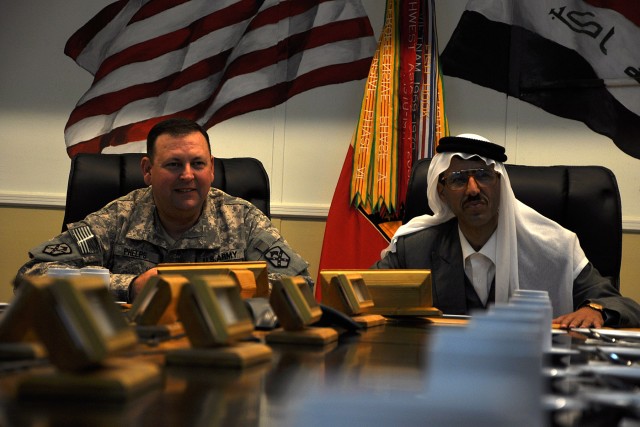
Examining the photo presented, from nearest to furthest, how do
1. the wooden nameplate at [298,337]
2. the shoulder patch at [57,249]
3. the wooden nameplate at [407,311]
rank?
the wooden nameplate at [298,337] → the wooden nameplate at [407,311] → the shoulder patch at [57,249]

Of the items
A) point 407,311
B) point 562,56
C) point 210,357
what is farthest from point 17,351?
point 562,56

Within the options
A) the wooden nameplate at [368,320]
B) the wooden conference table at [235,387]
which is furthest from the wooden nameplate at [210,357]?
the wooden nameplate at [368,320]

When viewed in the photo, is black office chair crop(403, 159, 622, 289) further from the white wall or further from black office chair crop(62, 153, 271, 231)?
the white wall

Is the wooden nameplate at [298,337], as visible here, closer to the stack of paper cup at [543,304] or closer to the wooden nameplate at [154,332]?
the wooden nameplate at [154,332]

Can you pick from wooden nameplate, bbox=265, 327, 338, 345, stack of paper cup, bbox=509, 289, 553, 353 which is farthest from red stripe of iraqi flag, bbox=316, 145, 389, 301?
wooden nameplate, bbox=265, 327, 338, 345

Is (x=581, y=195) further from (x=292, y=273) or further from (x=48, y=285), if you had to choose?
(x=48, y=285)

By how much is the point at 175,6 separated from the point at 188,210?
2.37 meters

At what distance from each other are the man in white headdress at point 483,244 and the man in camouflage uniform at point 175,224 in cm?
49

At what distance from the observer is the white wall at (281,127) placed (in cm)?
460

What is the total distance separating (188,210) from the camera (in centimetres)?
308

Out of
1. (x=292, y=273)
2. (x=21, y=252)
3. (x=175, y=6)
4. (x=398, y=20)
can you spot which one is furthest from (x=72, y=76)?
(x=292, y=273)

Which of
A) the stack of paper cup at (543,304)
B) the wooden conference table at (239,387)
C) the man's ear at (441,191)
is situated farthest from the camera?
the man's ear at (441,191)

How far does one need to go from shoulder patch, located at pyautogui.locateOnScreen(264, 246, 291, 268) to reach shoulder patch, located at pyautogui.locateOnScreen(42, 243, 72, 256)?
0.67 meters

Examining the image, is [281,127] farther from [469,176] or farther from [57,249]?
[57,249]
